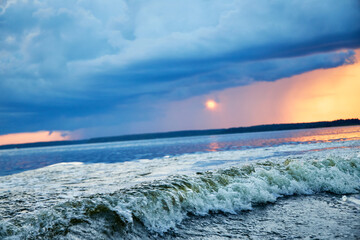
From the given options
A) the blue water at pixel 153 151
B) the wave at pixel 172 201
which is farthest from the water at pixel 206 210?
the blue water at pixel 153 151

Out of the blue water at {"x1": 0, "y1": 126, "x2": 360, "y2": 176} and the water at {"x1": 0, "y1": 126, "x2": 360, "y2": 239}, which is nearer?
the water at {"x1": 0, "y1": 126, "x2": 360, "y2": 239}

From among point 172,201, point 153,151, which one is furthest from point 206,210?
point 153,151

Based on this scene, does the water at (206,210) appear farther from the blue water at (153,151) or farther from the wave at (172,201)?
the blue water at (153,151)

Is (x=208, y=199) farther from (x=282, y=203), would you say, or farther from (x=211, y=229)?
(x=282, y=203)

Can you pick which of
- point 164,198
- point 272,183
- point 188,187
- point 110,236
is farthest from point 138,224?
point 272,183

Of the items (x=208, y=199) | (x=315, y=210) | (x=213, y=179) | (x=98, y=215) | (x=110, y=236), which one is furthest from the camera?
(x=213, y=179)

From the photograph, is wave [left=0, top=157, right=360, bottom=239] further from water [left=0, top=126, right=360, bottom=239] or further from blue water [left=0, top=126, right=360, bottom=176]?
blue water [left=0, top=126, right=360, bottom=176]

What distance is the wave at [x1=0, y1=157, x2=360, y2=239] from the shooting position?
5.30m

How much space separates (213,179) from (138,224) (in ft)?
11.8

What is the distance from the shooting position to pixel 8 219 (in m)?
5.83

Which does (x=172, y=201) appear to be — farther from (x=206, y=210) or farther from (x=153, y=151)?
(x=153, y=151)

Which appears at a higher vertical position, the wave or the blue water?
the wave

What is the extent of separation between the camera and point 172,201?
6.93 meters

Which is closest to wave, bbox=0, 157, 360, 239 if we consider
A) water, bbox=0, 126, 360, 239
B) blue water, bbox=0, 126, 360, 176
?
water, bbox=0, 126, 360, 239
